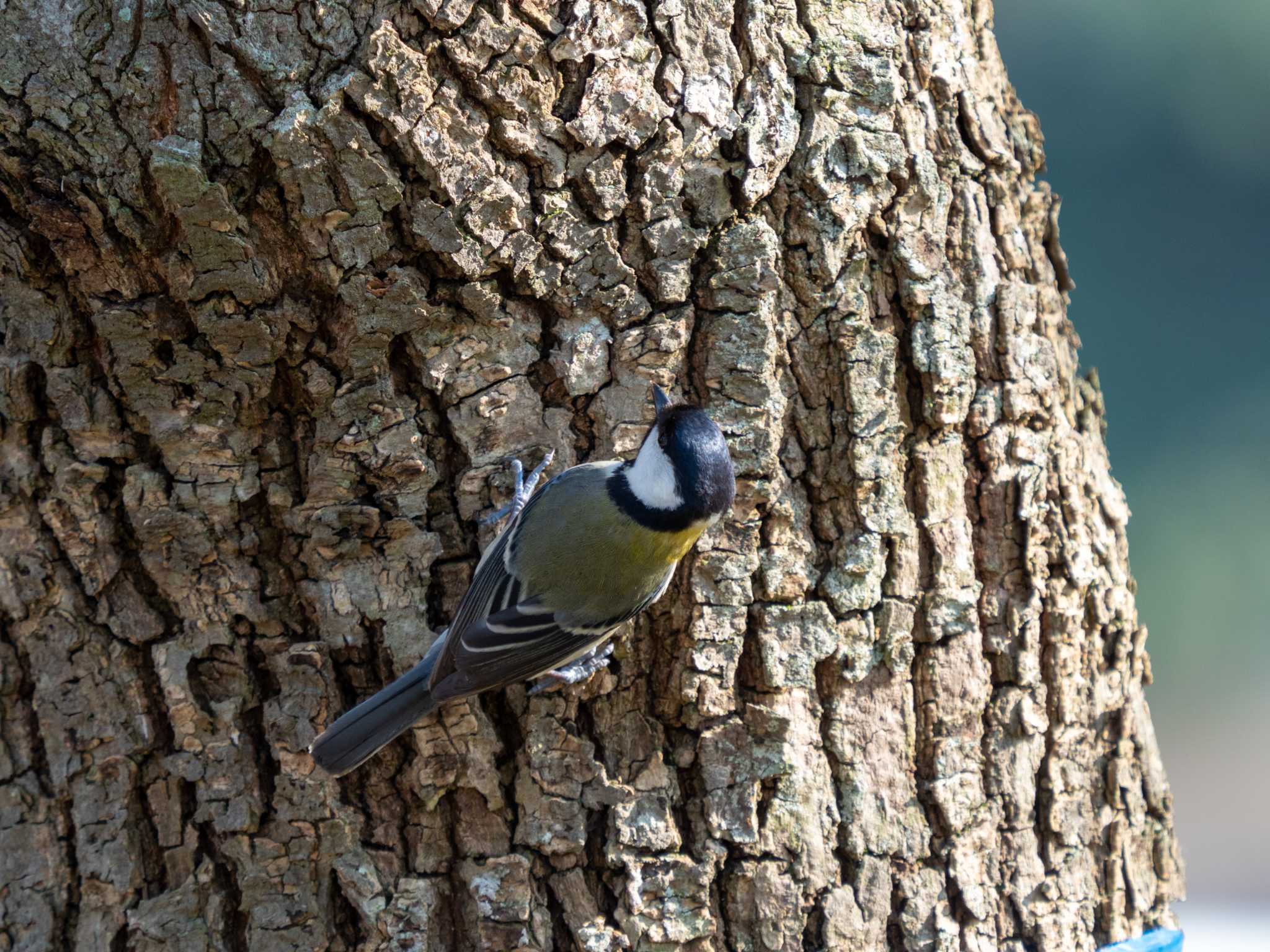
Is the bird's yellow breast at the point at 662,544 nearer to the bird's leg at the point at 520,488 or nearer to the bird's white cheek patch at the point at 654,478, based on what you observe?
the bird's white cheek patch at the point at 654,478

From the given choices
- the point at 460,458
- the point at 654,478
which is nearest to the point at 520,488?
the point at 460,458

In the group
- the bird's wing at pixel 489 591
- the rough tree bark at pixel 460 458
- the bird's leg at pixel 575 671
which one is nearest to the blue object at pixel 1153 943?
the rough tree bark at pixel 460 458

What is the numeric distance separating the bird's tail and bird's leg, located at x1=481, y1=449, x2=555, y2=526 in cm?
30

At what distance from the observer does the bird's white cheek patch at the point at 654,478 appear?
1839 mm

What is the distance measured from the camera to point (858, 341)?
1.87 m

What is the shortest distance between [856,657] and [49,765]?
1.44 m

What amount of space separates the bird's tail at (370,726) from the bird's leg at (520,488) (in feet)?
0.98

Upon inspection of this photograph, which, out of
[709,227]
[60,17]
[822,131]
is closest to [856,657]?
[709,227]

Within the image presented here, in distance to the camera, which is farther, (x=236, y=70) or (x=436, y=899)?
(x=436, y=899)

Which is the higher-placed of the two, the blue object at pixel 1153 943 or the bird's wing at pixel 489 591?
the bird's wing at pixel 489 591

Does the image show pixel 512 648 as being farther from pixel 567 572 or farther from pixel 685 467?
pixel 685 467

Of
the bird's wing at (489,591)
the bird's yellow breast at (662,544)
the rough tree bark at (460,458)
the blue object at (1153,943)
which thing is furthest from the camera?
the blue object at (1153,943)

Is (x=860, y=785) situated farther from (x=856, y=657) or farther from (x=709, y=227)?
(x=709, y=227)

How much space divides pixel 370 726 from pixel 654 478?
663mm
